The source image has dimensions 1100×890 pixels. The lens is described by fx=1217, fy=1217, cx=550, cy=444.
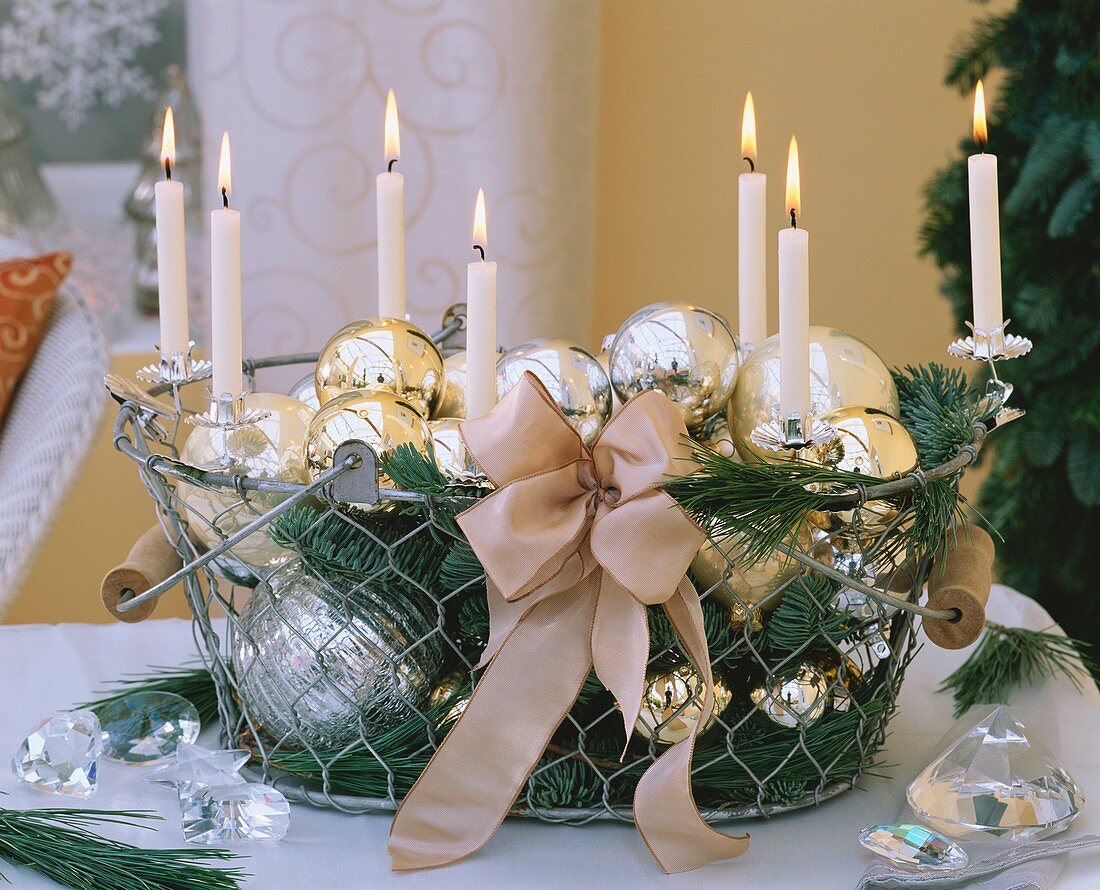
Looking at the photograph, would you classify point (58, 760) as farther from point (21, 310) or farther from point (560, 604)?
point (21, 310)

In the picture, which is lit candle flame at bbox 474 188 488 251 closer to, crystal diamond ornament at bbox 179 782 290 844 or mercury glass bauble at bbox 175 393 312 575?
mercury glass bauble at bbox 175 393 312 575

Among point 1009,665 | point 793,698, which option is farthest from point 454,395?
point 1009,665

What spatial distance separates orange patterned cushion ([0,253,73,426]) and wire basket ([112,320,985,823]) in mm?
660

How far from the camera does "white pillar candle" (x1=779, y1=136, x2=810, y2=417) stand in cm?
52

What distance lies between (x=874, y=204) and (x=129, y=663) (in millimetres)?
1447

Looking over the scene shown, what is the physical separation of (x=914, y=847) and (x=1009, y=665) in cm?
23

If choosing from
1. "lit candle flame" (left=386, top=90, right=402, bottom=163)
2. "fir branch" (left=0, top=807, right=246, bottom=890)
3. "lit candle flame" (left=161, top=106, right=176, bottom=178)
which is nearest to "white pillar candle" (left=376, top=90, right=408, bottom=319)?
"lit candle flame" (left=386, top=90, right=402, bottom=163)

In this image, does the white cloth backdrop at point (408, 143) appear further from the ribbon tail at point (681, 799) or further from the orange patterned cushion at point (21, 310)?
the ribbon tail at point (681, 799)

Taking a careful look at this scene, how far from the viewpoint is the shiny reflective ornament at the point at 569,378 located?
24.0 inches

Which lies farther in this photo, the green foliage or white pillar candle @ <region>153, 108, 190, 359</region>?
the green foliage

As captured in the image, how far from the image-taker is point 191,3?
197cm

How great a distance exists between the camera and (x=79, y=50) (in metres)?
2.02

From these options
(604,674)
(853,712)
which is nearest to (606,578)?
(604,674)

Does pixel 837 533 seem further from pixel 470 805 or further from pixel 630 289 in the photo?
pixel 630 289
